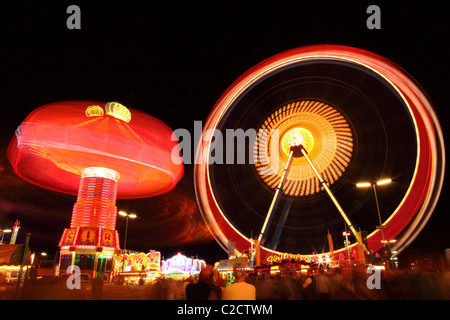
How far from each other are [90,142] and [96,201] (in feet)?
14.3

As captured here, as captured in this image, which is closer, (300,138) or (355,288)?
(355,288)

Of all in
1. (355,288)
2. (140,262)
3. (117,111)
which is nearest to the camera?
(355,288)

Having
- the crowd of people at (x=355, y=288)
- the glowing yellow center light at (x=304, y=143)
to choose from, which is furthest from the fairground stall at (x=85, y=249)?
the glowing yellow center light at (x=304, y=143)

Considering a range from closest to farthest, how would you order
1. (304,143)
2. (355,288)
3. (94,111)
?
(355,288) < (94,111) < (304,143)

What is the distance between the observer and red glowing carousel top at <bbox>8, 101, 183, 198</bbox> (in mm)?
17641

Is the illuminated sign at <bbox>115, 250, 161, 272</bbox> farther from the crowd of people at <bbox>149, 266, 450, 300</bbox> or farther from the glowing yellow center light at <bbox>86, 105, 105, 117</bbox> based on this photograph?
the crowd of people at <bbox>149, 266, 450, 300</bbox>

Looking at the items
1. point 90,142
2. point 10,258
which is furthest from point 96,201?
point 10,258

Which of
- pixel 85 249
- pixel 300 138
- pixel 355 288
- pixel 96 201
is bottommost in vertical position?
pixel 355 288

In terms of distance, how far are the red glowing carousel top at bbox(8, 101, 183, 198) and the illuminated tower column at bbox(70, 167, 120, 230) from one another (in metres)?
0.76

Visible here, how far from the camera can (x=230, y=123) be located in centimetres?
2542

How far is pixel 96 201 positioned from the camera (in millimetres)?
20078

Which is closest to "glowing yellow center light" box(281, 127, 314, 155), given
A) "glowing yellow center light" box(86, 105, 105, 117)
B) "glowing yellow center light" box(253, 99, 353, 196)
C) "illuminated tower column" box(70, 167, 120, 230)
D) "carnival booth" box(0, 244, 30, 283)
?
"glowing yellow center light" box(253, 99, 353, 196)

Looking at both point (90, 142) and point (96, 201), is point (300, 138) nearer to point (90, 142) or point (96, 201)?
point (90, 142)
